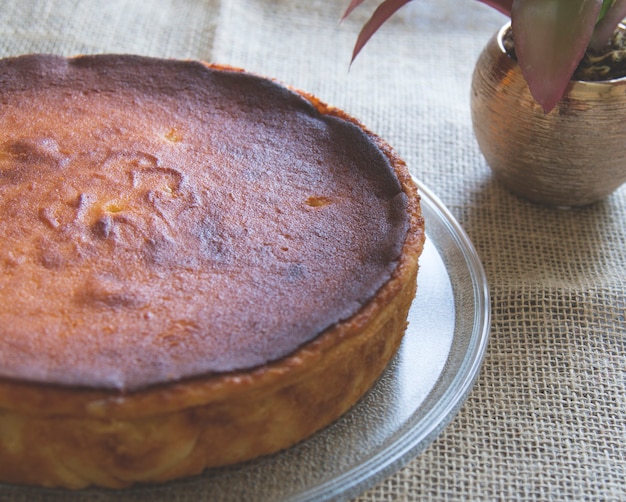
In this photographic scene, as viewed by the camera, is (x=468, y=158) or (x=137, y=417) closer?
(x=137, y=417)

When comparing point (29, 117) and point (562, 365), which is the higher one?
point (29, 117)

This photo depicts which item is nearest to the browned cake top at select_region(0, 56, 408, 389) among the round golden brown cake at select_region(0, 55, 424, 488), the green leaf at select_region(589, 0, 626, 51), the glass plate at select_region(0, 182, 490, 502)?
the round golden brown cake at select_region(0, 55, 424, 488)

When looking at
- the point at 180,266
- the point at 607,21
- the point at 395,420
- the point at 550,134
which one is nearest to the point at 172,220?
the point at 180,266

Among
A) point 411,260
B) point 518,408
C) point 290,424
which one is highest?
point 411,260

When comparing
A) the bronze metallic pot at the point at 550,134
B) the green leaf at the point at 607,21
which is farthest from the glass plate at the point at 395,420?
the green leaf at the point at 607,21

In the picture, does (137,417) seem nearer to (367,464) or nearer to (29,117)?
(367,464)

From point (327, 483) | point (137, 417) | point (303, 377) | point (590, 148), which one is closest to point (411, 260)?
point (303, 377)
